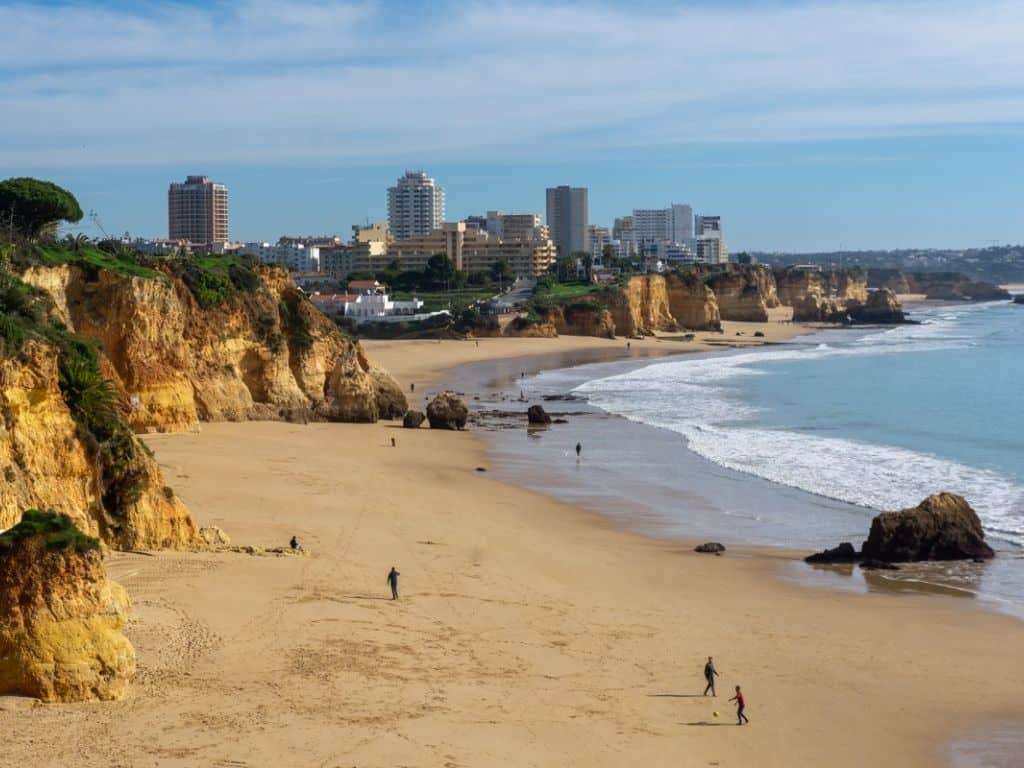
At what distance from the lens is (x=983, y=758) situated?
1528 cm

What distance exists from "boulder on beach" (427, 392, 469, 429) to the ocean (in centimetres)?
138

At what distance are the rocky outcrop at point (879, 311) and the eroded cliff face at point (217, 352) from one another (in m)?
91.7

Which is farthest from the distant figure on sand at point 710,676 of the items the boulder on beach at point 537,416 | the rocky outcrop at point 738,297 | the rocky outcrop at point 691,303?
the rocky outcrop at point 738,297

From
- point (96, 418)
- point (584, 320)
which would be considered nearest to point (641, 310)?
point (584, 320)

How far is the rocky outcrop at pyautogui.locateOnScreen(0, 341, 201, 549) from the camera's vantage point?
1845 centimetres

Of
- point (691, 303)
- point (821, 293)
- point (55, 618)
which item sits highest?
point (821, 293)

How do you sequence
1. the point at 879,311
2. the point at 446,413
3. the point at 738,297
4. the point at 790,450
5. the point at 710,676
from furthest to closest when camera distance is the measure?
the point at 879,311 < the point at 738,297 < the point at 446,413 < the point at 790,450 < the point at 710,676

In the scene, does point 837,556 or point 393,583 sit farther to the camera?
point 837,556

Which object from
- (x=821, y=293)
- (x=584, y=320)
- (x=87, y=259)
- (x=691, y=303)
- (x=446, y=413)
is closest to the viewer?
(x=87, y=259)

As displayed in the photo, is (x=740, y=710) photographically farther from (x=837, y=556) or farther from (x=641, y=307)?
(x=641, y=307)

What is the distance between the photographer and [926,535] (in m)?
24.9

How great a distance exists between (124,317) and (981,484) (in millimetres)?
21407

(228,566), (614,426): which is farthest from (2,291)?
(614,426)

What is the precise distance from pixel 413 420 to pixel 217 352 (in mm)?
7712
